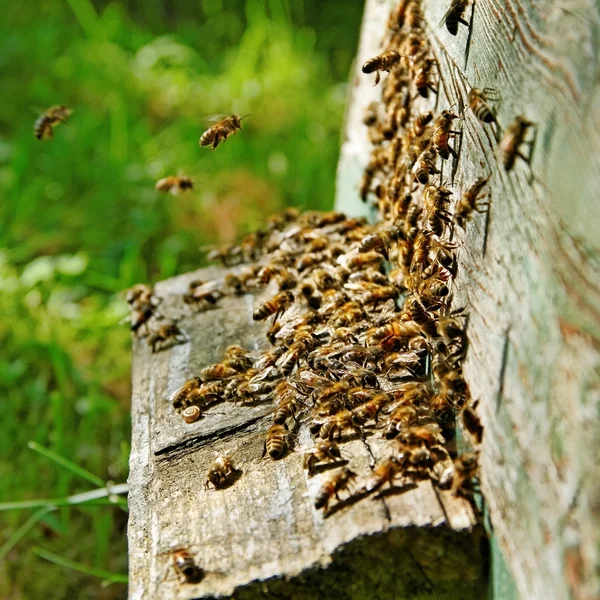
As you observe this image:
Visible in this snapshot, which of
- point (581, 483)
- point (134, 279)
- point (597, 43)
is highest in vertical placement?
point (134, 279)

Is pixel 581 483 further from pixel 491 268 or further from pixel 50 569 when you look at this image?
pixel 50 569

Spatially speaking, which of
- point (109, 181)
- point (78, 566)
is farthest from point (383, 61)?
point (109, 181)

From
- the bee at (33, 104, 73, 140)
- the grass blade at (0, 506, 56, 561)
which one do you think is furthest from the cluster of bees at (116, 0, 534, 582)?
the bee at (33, 104, 73, 140)

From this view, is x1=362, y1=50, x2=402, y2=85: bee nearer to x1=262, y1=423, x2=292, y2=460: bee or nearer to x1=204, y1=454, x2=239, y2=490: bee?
x1=262, y1=423, x2=292, y2=460: bee

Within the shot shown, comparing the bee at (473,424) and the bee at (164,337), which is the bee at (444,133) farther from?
the bee at (164,337)

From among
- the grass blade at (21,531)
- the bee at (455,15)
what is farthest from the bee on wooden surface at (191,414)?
the bee at (455,15)

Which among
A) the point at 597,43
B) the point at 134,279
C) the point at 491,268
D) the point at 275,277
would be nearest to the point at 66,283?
the point at 134,279
